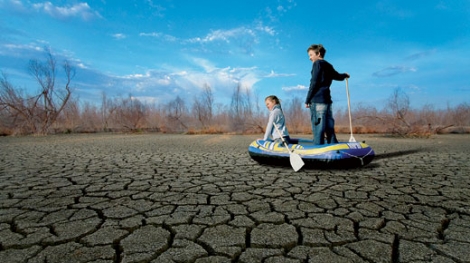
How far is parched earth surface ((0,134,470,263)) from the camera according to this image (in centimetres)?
150

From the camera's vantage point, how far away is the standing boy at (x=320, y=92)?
3969mm

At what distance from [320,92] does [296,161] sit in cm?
122

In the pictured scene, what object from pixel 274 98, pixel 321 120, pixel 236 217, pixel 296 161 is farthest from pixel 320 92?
pixel 236 217

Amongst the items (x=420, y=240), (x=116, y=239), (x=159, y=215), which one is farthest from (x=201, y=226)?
(x=420, y=240)

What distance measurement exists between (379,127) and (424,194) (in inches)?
547

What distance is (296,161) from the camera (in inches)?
145

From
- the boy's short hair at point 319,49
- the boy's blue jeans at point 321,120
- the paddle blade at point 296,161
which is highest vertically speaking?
the boy's short hair at point 319,49

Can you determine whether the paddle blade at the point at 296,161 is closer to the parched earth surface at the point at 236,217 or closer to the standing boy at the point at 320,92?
the parched earth surface at the point at 236,217

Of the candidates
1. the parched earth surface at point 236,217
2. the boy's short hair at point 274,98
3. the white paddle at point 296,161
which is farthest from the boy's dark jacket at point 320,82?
the parched earth surface at point 236,217

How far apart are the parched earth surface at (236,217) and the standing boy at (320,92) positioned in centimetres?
84

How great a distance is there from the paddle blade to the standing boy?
69 cm

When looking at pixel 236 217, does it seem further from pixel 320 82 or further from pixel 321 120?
pixel 320 82

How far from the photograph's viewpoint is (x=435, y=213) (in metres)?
2.09

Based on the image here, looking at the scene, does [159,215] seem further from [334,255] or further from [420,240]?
[420,240]
